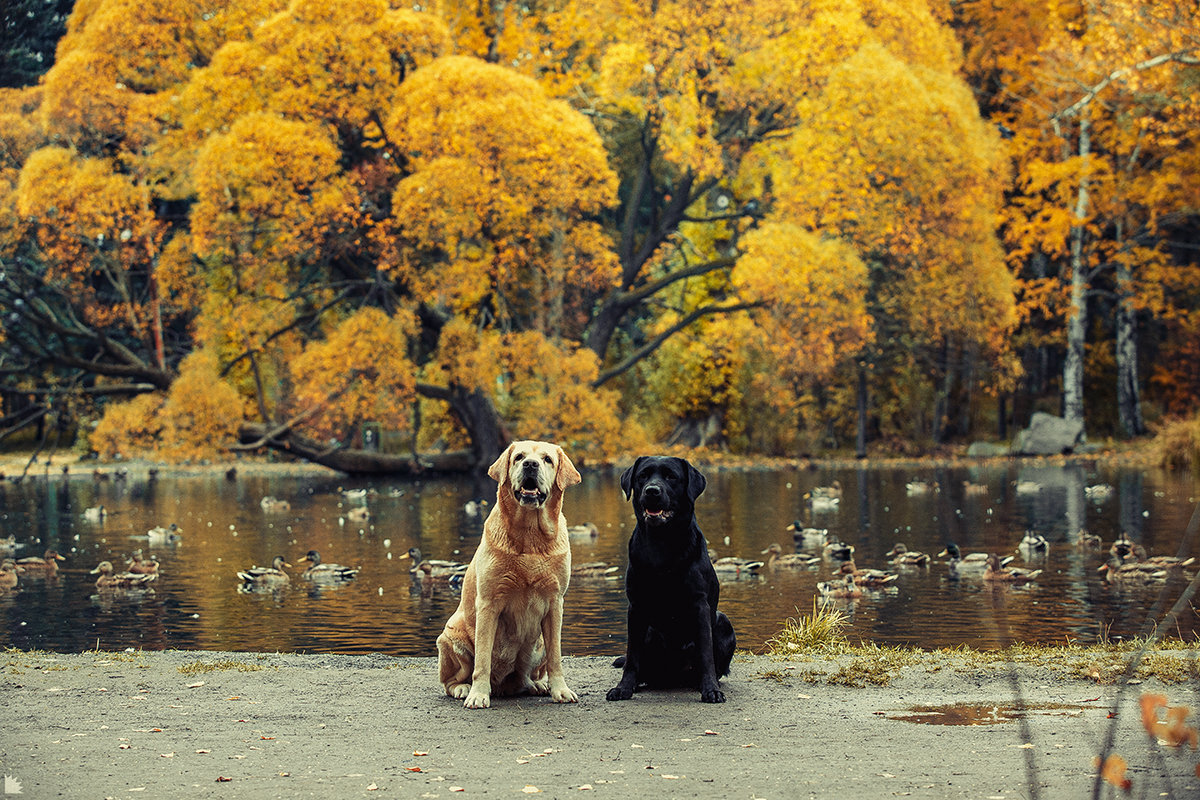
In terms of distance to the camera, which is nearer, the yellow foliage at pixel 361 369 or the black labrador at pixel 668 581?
the black labrador at pixel 668 581

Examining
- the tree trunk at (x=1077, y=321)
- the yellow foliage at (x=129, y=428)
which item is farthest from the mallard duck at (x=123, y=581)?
the tree trunk at (x=1077, y=321)

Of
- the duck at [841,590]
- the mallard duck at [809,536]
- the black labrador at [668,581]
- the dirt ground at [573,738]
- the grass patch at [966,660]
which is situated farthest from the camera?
the mallard duck at [809,536]

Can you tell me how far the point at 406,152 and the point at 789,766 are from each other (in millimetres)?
26981

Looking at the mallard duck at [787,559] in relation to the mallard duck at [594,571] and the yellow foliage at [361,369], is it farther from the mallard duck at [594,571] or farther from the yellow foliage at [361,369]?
the yellow foliage at [361,369]

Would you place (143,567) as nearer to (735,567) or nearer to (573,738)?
(735,567)

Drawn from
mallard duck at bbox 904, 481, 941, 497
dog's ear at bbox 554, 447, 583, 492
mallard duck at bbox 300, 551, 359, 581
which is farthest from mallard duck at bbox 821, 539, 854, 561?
dog's ear at bbox 554, 447, 583, 492

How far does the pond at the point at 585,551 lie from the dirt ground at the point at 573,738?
3.41 feet

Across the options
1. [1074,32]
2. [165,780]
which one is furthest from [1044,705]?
[1074,32]

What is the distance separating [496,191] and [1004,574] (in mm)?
16033

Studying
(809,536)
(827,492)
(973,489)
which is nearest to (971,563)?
(809,536)

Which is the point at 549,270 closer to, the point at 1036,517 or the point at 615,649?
the point at 1036,517

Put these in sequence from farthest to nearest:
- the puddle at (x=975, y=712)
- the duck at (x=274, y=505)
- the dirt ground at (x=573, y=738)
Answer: the duck at (x=274, y=505)
the puddle at (x=975, y=712)
the dirt ground at (x=573, y=738)

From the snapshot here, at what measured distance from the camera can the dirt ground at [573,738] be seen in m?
6.05

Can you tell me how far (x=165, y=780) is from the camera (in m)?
6.25
